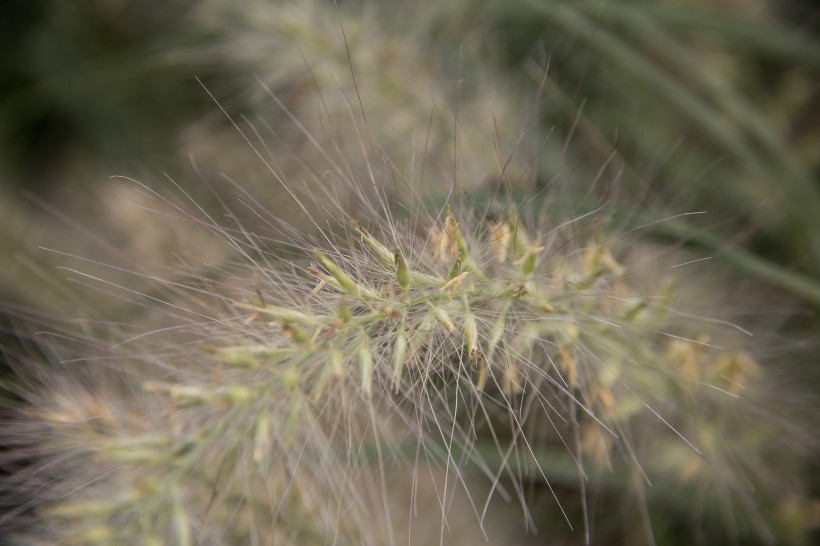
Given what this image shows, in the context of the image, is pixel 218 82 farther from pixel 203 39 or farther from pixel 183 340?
pixel 183 340

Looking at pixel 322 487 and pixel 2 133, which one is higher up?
pixel 2 133

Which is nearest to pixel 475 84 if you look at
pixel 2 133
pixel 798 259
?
pixel 798 259

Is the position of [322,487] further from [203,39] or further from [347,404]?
[203,39]

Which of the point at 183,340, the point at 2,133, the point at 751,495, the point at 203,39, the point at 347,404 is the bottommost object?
the point at 751,495

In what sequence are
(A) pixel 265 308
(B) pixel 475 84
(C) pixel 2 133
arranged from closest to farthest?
(A) pixel 265 308 → (B) pixel 475 84 → (C) pixel 2 133

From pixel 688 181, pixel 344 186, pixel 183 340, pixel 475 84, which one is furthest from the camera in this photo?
pixel 475 84

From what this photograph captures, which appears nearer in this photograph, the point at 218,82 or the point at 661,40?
the point at 661,40
